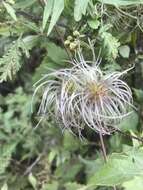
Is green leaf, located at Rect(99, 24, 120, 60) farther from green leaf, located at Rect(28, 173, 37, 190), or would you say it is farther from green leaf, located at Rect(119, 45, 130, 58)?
green leaf, located at Rect(28, 173, 37, 190)

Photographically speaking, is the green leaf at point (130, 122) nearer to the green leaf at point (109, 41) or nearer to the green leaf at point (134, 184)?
the green leaf at point (109, 41)

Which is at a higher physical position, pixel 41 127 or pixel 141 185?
pixel 141 185

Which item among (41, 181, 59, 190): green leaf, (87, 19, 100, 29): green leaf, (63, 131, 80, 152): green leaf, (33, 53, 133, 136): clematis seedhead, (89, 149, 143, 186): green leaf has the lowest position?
(41, 181, 59, 190): green leaf

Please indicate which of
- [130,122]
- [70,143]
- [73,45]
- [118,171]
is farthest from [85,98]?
[70,143]

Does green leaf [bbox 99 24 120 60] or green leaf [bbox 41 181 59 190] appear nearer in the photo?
green leaf [bbox 99 24 120 60]

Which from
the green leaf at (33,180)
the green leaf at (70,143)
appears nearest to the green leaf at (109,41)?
the green leaf at (70,143)

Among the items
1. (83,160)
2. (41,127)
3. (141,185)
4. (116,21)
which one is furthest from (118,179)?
(41,127)

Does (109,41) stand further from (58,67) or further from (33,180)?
(33,180)

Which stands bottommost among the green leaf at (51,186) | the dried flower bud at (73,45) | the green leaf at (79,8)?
the green leaf at (51,186)

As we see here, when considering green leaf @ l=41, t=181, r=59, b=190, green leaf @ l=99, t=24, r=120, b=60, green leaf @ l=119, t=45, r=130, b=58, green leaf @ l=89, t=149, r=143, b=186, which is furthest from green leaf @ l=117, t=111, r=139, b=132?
green leaf @ l=89, t=149, r=143, b=186

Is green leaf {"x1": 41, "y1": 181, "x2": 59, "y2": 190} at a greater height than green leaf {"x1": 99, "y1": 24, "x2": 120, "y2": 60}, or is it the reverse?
green leaf {"x1": 99, "y1": 24, "x2": 120, "y2": 60}

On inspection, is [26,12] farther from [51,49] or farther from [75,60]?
[75,60]
